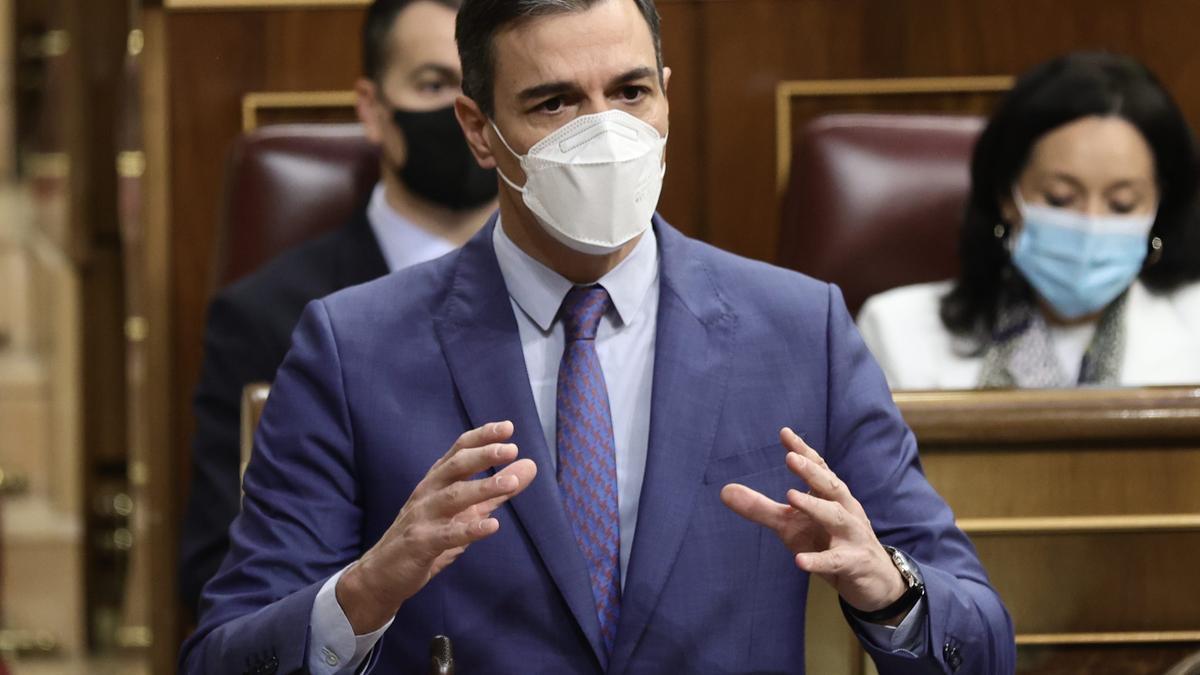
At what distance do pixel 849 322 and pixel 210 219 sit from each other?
130 centimetres

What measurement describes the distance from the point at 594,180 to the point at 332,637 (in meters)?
0.39

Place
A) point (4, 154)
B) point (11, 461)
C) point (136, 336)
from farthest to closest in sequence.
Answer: point (4, 154) → point (11, 461) → point (136, 336)

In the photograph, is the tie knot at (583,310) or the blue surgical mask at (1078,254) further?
the blue surgical mask at (1078,254)

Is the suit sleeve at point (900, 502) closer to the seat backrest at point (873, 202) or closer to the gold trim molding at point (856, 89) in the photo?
the seat backrest at point (873, 202)

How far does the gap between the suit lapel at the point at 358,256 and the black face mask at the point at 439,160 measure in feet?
0.26

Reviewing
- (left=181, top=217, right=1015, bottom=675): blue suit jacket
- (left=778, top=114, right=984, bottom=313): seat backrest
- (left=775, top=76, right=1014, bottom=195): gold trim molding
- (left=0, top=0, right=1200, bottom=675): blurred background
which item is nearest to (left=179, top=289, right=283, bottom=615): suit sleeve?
(left=0, top=0, right=1200, bottom=675): blurred background

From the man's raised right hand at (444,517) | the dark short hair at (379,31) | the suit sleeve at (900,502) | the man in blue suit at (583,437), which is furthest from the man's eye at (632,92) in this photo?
the dark short hair at (379,31)

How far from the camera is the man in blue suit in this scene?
1260 millimetres

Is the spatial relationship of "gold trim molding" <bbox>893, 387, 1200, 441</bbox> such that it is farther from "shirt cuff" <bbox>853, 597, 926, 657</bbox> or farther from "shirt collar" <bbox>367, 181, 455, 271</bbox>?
"shirt collar" <bbox>367, 181, 455, 271</bbox>

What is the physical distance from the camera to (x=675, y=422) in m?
1.29

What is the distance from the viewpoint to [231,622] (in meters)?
1.28

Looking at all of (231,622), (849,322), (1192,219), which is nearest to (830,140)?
(1192,219)

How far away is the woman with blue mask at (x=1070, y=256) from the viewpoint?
6.89 feet

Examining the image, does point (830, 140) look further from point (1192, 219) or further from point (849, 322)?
point (849, 322)
